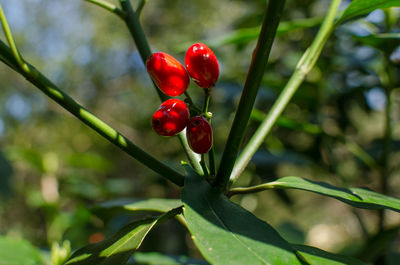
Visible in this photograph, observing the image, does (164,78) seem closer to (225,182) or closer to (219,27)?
(225,182)

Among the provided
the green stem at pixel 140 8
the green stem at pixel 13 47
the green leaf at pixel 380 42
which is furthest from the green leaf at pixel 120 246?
the green leaf at pixel 380 42

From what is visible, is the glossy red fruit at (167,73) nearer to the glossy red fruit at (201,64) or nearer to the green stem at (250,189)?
the glossy red fruit at (201,64)

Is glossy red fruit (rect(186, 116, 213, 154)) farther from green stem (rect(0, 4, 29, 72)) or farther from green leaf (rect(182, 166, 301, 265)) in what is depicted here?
green stem (rect(0, 4, 29, 72))

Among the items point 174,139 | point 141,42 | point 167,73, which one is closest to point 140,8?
point 141,42

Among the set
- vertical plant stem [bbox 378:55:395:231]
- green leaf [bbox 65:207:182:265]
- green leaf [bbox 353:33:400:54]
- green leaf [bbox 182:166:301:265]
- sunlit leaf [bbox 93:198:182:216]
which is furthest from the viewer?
vertical plant stem [bbox 378:55:395:231]

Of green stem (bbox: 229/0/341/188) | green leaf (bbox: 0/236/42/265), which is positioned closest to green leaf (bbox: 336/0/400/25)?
green stem (bbox: 229/0/341/188)

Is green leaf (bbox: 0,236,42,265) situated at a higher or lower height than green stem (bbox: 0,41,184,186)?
lower

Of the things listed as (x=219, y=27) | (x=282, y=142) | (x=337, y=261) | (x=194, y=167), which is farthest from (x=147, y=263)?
(x=219, y=27)
